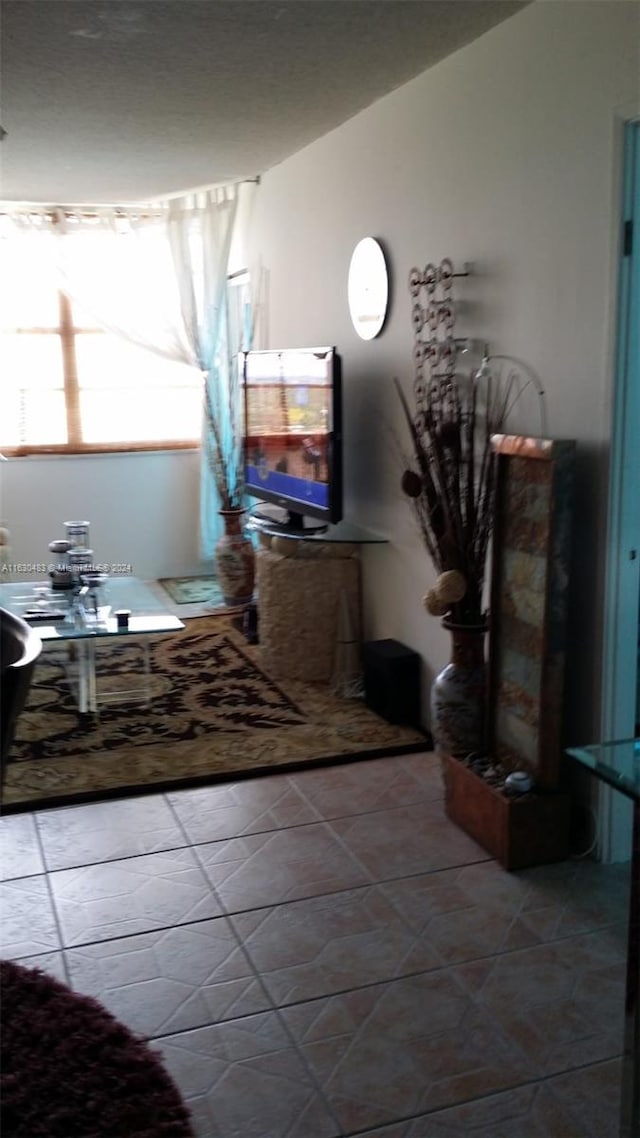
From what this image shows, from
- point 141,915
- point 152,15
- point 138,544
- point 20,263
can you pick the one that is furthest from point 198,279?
point 141,915

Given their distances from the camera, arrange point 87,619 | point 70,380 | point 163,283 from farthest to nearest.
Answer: point 70,380 → point 163,283 → point 87,619

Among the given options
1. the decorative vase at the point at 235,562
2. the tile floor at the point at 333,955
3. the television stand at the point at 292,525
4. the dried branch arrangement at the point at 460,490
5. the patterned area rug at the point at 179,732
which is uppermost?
the dried branch arrangement at the point at 460,490

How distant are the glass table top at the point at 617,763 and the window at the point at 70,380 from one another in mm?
5114

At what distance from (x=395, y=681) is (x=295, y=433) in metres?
1.37

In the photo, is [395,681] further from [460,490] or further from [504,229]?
[504,229]

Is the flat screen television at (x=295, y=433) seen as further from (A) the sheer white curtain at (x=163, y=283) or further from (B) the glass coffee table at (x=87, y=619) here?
(A) the sheer white curtain at (x=163, y=283)

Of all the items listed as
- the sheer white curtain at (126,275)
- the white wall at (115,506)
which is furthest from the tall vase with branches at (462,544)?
the white wall at (115,506)

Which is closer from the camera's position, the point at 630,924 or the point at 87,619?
the point at 630,924

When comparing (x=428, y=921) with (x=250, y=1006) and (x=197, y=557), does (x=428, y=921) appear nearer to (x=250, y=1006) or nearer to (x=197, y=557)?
(x=250, y=1006)

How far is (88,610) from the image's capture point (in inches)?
170

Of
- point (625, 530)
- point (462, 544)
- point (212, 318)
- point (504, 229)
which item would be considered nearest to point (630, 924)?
point (625, 530)

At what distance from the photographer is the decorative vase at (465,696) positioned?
3.22 meters

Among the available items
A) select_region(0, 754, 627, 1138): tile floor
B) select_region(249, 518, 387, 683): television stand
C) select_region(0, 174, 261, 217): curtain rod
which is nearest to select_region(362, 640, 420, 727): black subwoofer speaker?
select_region(249, 518, 387, 683): television stand

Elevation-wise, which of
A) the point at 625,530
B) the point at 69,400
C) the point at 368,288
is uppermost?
the point at 368,288
